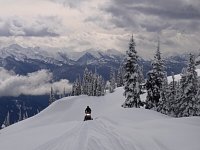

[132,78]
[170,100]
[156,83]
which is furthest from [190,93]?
[170,100]

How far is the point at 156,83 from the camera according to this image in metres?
55.9

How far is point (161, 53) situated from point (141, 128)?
32.3 metres

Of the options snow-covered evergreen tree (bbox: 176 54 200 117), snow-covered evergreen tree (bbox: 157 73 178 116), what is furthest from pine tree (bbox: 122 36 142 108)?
snow-covered evergreen tree (bbox: 176 54 200 117)

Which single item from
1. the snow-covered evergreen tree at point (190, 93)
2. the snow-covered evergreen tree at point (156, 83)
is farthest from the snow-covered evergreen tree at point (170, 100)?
the snow-covered evergreen tree at point (190, 93)

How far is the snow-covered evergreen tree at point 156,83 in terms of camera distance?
5566cm

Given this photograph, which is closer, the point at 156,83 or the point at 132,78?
the point at 132,78

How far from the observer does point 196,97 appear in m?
54.5

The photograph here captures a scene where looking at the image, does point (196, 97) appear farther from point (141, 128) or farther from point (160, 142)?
point (160, 142)

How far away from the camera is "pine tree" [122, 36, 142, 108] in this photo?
54812mm

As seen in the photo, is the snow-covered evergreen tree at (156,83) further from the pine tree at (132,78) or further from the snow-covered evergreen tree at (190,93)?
the snow-covered evergreen tree at (190,93)

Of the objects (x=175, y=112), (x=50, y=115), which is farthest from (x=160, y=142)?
(x=50, y=115)

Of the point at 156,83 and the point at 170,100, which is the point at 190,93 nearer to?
the point at 156,83

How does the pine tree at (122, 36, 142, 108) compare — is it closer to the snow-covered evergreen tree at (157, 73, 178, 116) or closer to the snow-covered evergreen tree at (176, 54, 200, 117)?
the snow-covered evergreen tree at (157, 73, 178, 116)

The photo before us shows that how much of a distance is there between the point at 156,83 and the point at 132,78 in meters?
4.06
